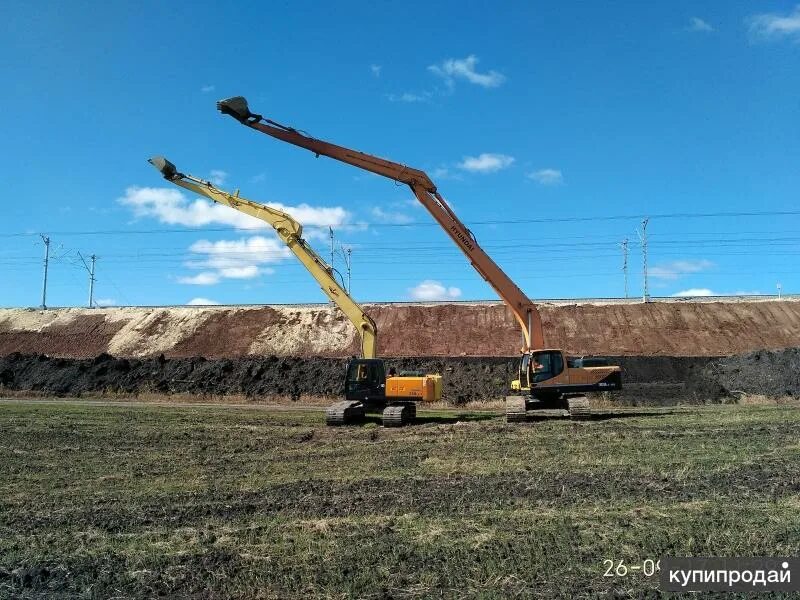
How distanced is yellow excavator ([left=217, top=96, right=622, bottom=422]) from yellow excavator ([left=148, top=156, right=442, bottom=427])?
290 cm

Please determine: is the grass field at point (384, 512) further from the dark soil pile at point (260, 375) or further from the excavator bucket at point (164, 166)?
the dark soil pile at point (260, 375)

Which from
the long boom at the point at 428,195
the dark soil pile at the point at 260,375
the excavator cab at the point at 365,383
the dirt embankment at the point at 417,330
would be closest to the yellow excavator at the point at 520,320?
the long boom at the point at 428,195

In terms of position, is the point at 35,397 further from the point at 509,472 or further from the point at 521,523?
the point at 521,523

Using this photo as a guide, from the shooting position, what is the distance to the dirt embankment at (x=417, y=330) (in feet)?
168

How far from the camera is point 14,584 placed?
6766 millimetres

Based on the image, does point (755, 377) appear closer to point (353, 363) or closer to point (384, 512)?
point (353, 363)

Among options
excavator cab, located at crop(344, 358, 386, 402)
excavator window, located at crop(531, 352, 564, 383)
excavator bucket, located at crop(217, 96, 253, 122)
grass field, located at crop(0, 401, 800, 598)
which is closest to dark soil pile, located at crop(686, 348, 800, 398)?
excavator window, located at crop(531, 352, 564, 383)

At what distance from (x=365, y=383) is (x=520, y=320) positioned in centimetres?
584

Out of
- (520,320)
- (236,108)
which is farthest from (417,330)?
(236,108)

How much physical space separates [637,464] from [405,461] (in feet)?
14.8

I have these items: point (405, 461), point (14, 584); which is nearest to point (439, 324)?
point (405, 461)

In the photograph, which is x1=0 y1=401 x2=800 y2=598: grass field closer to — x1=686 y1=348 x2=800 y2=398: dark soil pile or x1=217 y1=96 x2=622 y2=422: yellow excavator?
x1=217 y1=96 x2=622 y2=422: yellow excavator

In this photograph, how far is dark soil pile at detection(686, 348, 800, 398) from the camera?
32438mm

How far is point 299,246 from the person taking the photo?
24031 millimetres
